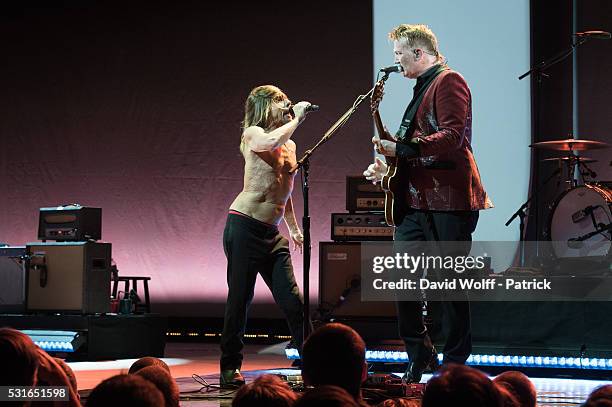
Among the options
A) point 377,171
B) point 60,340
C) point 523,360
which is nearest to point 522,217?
point 523,360

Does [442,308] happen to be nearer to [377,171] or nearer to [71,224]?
[377,171]

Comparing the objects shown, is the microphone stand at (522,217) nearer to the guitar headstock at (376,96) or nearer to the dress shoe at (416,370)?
the dress shoe at (416,370)

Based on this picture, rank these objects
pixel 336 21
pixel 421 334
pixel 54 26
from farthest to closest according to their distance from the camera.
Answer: pixel 54 26 → pixel 336 21 → pixel 421 334

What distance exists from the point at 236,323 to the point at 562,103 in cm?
440

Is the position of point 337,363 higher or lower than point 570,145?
lower

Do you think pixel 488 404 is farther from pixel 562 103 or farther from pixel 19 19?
pixel 19 19

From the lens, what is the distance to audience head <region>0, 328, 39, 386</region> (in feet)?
6.83

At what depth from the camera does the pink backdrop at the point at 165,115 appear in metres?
9.27

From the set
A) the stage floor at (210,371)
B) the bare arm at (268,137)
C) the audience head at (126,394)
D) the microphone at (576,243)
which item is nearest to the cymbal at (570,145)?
the microphone at (576,243)

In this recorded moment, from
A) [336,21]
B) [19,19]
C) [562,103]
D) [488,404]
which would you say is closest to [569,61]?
[562,103]

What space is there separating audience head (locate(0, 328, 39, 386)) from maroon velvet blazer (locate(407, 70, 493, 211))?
8.20 feet

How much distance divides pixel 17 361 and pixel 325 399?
2.30ft

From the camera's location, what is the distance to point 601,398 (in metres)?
2.10

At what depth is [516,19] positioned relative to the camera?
8.41 metres
